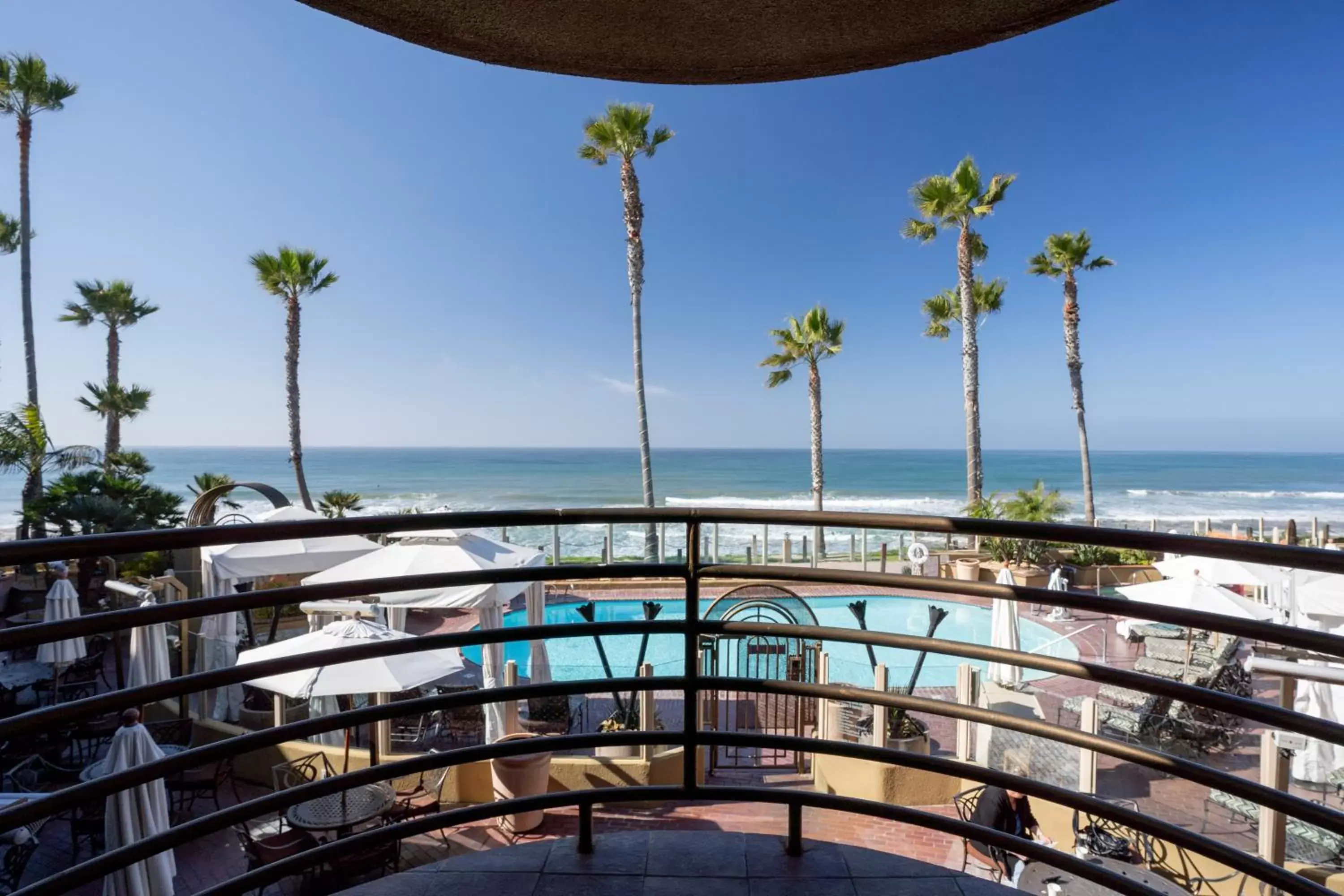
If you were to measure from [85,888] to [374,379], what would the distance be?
208 feet

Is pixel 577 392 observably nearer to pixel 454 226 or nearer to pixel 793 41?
pixel 454 226

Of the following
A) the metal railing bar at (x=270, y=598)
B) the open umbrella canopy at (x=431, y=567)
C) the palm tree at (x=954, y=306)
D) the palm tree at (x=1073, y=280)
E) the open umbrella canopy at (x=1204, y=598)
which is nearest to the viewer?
the metal railing bar at (x=270, y=598)

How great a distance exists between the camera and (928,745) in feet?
21.9

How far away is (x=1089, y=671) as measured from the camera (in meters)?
1.24

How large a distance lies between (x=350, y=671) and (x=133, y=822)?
1620mm

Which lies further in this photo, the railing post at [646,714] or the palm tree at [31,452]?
the palm tree at [31,452]

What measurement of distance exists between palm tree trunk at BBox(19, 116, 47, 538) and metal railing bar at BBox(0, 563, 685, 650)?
29.2 meters

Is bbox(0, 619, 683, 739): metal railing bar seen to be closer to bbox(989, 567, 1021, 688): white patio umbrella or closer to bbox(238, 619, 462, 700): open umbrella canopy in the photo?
bbox(238, 619, 462, 700): open umbrella canopy

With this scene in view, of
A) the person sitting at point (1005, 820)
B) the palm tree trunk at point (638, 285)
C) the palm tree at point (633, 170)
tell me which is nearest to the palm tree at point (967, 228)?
the palm tree at point (633, 170)

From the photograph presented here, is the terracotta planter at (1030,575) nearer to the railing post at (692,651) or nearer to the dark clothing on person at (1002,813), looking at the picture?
the dark clothing on person at (1002,813)

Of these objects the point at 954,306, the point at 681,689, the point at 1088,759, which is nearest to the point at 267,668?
the point at 681,689

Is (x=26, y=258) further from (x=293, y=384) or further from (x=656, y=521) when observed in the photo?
(x=656, y=521)

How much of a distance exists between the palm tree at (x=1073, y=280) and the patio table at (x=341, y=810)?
20539 mm

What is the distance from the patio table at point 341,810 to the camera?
4.72 m
